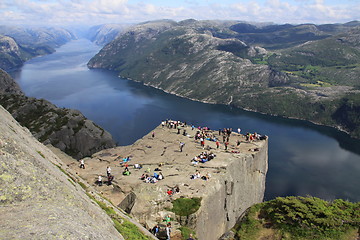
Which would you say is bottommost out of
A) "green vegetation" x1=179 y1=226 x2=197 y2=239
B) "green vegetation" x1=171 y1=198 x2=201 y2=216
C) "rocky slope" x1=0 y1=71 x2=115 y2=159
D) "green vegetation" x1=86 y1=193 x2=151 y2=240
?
"rocky slope" x1=0 y1=71 x2=115 y2=159

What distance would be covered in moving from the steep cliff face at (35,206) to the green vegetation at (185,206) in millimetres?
18890

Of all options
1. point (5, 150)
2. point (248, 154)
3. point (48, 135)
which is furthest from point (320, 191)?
point (5, 150)

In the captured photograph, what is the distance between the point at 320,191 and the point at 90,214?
451ft

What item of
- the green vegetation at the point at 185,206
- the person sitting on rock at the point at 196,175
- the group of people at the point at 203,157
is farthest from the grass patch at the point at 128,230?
the group of people at the point at 203,157

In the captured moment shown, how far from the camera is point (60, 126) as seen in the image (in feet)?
353

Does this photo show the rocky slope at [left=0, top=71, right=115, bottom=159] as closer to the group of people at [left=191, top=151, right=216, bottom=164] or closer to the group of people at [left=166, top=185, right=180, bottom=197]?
the group of people at [left=191, top=151, right=216, bottom=164]

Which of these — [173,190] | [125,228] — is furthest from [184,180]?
[125,228]

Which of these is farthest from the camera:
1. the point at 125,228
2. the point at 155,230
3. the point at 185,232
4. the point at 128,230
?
the point at 185,232

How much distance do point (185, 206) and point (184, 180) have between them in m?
7.62

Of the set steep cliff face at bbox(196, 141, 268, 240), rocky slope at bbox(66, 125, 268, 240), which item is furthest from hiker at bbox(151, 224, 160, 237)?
steep cliff face at bbox(196, 141, 268, 240)

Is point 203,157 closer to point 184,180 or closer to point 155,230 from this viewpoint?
point 184,180

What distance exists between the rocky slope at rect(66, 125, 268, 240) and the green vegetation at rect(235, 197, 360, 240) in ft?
29.6

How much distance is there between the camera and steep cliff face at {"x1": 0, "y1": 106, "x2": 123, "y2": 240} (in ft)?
53.8

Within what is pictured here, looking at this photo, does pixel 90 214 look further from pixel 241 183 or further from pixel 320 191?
pixel 320 191
